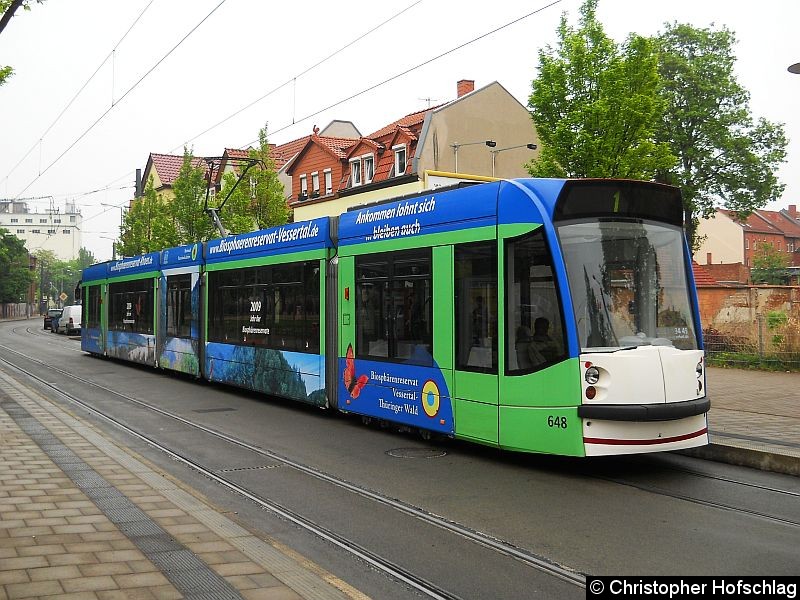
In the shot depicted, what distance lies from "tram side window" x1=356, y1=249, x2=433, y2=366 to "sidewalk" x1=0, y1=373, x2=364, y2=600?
3.49m

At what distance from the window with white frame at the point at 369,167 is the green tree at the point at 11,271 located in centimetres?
5515

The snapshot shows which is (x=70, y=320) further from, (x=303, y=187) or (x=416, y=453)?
(x=416, y=453)

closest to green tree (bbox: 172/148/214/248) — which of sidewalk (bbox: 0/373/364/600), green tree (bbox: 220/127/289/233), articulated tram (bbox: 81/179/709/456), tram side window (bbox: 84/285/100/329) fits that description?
green tree (bbox: 220/127/289/233)

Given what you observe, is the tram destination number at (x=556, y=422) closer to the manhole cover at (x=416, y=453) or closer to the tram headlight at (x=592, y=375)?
the tram headlight at (x=592, y=375)

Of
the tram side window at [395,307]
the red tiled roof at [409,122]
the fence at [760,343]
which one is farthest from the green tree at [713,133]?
the tram side window at [395,307]

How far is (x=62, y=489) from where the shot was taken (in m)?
7.46

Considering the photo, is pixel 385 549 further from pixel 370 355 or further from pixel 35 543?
pixel 370 355

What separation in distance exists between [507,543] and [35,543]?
3.25m

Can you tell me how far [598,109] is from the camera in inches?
663

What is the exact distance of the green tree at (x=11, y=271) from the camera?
3388 inches

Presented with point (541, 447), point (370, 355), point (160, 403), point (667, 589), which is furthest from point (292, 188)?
→ point (667, 589)

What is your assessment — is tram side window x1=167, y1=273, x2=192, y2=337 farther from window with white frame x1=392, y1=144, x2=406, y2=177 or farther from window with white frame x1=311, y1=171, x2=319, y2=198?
window with white frame x1=311, y1=171, x2=319, y2=198

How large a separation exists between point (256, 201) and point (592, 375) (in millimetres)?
27206

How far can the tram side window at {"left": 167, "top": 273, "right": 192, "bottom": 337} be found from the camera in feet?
62.0
